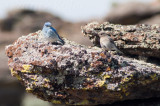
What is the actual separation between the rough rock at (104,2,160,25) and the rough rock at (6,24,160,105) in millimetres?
15488

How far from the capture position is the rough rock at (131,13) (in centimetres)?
2195

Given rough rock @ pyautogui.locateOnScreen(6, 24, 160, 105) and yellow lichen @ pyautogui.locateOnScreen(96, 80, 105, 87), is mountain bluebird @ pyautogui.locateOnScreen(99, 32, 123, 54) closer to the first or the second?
rough rock @ pyautogui.locateOnScreen(6, 24, 160, 105)

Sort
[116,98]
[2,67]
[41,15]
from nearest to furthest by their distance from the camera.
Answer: [116,98], [2,67], [41,15]

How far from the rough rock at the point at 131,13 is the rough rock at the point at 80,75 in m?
15.5

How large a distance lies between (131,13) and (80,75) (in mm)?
17137

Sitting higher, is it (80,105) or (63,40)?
(63,40)

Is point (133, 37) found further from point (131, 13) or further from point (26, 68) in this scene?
point (131, 13)

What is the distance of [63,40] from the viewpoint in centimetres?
795

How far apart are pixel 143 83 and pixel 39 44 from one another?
2706 millimetres

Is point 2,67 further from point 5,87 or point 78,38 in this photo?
point 78,38

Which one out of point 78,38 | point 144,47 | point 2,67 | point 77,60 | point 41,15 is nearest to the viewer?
Answer: point 77,60

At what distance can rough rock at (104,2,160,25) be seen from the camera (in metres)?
22.0

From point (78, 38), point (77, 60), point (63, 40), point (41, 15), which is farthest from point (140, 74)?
point (41, 15)

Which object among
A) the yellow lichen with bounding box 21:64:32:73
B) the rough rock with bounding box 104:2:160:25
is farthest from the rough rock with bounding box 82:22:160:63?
the rough rock with bounding box 104:2:160:25
